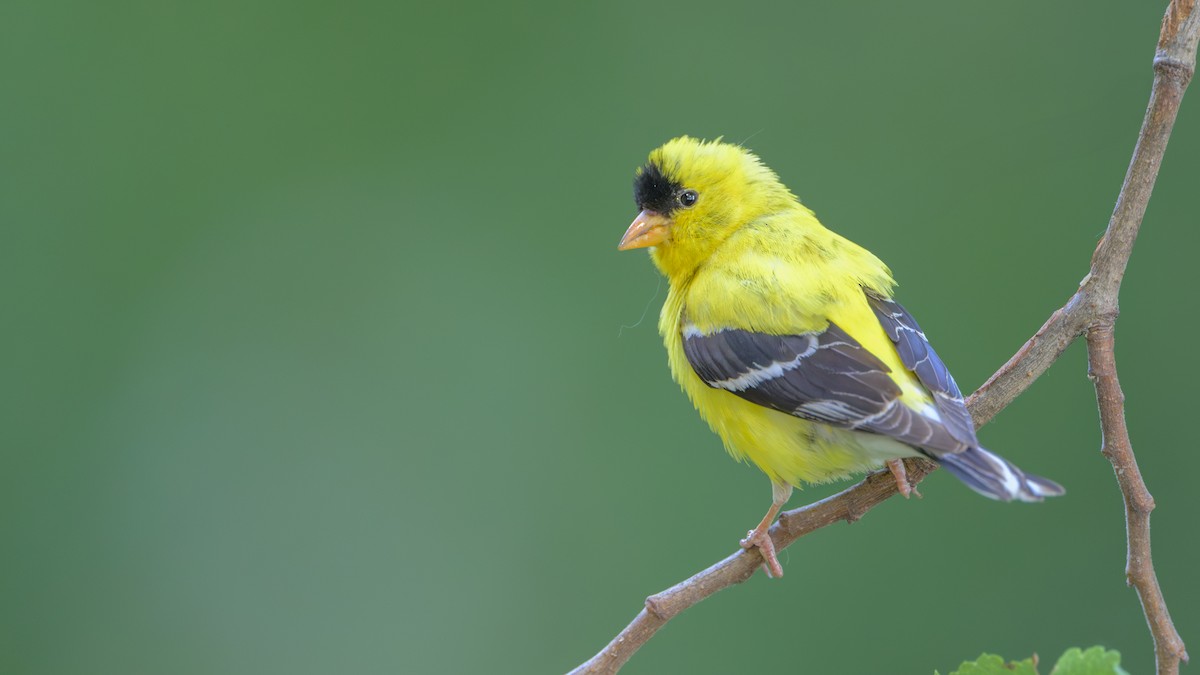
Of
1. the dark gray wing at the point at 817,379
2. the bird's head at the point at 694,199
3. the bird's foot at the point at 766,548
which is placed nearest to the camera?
the dark gray wing at the point at 817,379

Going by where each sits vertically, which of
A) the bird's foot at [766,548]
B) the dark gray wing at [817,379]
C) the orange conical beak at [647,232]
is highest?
the orange conical beak at [647,232]

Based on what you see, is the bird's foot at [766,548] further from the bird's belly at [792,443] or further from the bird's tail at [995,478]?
the bird's tail at [995,478]

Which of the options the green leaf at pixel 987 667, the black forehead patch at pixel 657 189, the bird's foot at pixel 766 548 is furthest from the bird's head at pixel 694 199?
the green leaf at pixel 987 667

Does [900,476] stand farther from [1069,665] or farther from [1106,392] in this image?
[1069,665]

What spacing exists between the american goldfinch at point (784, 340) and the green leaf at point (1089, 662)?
1.47ft

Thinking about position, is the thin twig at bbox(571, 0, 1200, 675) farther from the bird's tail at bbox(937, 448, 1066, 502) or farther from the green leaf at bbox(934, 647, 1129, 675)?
the green leaf at bbox(934, 647, 1129, 675)

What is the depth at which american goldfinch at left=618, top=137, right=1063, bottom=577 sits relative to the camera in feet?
5.16

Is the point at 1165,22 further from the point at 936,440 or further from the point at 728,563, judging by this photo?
the point at 728,563

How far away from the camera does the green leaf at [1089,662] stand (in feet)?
2.87

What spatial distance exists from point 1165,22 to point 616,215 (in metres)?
2.29

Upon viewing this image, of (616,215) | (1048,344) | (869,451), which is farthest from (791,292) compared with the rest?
(616,215)

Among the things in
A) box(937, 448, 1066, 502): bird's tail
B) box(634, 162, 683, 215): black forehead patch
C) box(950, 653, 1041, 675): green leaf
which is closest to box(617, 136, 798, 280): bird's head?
box(634, 162, 683, 215): black forehead patch

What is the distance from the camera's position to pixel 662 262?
6.96 feet

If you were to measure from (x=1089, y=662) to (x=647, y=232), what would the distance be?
131 cm
